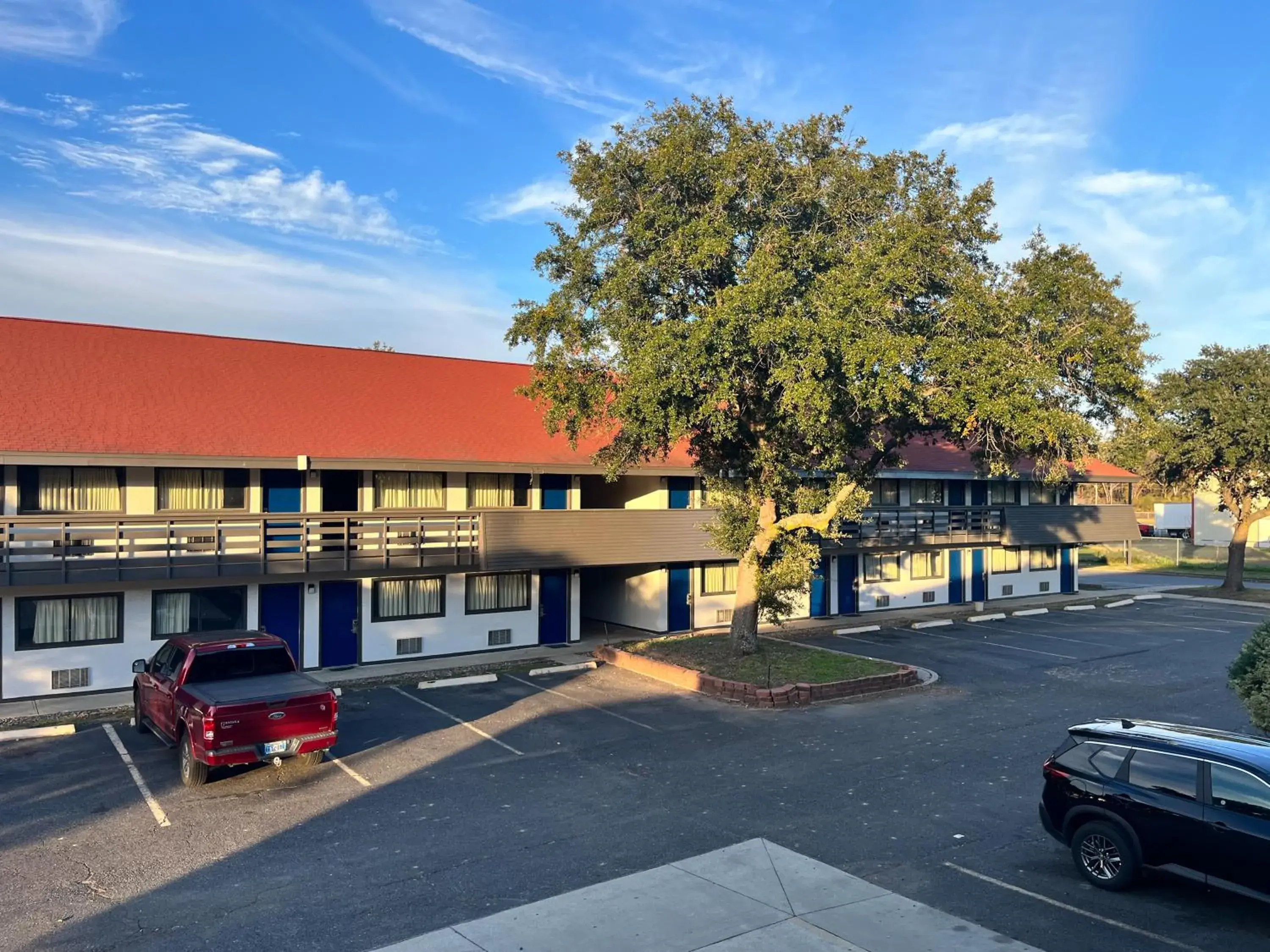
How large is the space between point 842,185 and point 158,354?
1696 cm

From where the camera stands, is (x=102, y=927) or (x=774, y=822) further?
(x=774, y=822)

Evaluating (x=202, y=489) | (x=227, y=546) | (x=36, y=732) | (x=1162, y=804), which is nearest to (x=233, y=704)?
(x=36, y=732)

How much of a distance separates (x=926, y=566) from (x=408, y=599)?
1980cm

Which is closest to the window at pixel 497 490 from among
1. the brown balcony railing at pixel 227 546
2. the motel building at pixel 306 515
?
the motel building at pixel 306 515

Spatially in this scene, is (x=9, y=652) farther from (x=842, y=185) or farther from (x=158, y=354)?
(x=842, y=185)

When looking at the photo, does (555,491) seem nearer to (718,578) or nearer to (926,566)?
(718,578)

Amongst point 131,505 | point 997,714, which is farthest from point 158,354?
point 997,714

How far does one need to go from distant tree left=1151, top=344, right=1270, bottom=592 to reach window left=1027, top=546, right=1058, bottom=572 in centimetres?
583

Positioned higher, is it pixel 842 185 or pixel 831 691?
pixel 842 185

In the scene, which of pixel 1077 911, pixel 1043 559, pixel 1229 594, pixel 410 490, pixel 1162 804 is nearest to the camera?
pixel 1077 911

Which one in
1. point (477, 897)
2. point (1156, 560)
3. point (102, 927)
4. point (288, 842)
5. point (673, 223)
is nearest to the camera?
point (102, 927)

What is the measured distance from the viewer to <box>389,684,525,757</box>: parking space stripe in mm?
15218

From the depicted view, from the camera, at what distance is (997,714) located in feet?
57.6

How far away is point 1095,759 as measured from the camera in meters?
9.88
